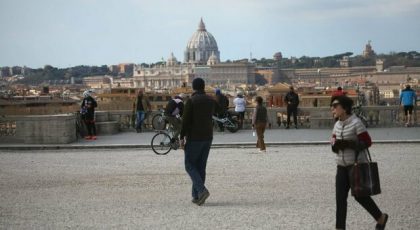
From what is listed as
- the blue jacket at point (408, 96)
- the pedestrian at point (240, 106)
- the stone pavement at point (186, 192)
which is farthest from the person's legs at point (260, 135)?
the blue jacket at point (408, 96)

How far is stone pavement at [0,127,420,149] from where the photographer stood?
687 inches

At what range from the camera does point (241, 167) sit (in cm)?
1287

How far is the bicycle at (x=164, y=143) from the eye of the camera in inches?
609

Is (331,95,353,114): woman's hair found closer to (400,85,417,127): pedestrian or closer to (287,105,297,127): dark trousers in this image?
(400,85,417,127): pedestrian

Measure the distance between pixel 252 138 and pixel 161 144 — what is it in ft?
13.4

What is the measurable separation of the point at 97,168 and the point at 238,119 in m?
9.66

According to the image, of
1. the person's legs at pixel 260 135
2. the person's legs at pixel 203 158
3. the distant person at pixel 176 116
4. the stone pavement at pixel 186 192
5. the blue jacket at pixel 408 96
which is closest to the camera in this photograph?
the stone pavement at pixel 186 192

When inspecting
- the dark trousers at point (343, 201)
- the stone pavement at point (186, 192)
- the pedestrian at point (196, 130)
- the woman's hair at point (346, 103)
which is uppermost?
the woman's hair at point (346, 103)

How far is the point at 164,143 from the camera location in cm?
1559

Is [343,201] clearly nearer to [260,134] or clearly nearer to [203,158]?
[203,158]

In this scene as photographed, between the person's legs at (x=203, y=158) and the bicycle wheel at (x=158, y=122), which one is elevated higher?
the person's legs at (x=203, y=158)

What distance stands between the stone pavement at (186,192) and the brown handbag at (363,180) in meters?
0.58

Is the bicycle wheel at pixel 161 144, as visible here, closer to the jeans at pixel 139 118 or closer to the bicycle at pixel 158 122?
the bicycle at pixel 158 122

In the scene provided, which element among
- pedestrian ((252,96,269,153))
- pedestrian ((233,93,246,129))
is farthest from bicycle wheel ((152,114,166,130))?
pedestrian ((252,96,269,153))
